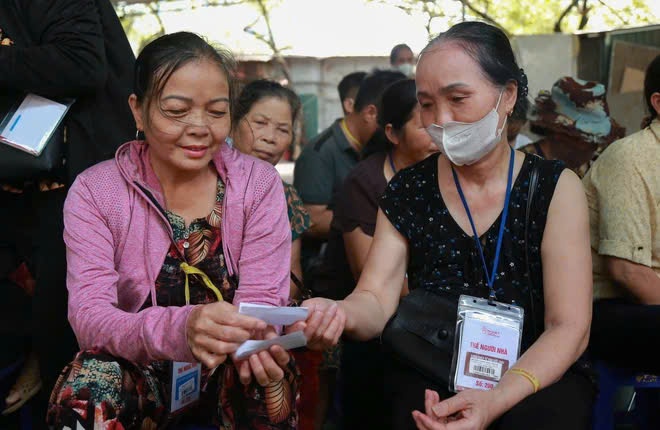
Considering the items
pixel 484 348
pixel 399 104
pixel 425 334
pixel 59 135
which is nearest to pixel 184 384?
pixel 425 334

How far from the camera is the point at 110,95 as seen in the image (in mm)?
3098

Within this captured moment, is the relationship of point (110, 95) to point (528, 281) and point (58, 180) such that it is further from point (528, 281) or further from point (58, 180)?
point (528, 281)

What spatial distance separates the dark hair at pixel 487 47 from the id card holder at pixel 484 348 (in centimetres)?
79

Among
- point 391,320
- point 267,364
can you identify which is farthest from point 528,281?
point 267,364

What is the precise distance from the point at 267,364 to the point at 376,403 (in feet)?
4.10

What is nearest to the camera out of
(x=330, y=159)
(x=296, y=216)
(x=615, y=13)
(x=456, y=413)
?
(x=456, y=413)

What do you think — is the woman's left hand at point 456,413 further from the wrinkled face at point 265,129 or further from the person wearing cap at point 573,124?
the person wearing cap at point 573,124

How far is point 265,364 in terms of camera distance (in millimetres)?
2127

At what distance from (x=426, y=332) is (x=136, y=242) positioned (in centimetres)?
102

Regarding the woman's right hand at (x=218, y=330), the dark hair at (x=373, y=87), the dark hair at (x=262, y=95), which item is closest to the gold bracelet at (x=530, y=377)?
the woman's right hand at (x=218, y=330)

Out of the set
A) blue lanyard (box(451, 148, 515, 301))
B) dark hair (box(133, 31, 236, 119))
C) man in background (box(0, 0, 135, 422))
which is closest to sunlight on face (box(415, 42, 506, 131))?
blue lanyard (box(451, 148, 515, 301))

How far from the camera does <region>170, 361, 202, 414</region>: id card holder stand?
2.38m

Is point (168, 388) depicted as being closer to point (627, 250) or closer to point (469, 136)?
point (469, 136)

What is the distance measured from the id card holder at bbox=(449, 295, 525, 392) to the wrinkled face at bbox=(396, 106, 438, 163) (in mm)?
1524
